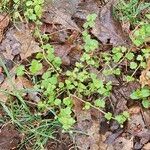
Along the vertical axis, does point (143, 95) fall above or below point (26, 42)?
below

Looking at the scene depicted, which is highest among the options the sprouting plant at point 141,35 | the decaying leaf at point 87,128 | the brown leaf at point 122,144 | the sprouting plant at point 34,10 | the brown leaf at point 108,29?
the sprouting plant at point 34,10

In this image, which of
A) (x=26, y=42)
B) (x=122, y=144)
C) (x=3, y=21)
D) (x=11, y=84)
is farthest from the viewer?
(x=3, y=21)

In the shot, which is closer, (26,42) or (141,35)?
(141,35)

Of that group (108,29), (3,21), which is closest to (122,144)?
(108,29)

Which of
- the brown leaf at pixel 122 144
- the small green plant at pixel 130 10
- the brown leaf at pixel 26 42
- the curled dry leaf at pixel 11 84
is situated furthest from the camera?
the small green plant at pixel 130 10

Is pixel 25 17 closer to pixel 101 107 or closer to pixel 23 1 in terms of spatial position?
pixel 23 1

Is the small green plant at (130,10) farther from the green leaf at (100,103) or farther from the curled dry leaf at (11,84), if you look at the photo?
the curled dry leaf at (11,84)

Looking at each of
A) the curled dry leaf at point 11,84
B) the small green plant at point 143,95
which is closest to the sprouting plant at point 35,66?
the curled dry leaf at point 11,84

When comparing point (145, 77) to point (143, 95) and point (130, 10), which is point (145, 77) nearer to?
point (143, 95)
